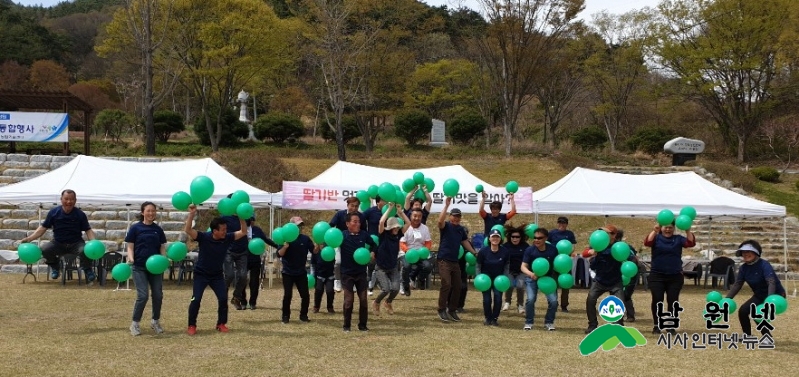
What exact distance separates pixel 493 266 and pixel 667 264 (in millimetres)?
2053

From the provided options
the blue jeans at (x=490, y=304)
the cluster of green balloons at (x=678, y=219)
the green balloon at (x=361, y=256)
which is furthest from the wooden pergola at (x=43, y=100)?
the cluster of green balloons at (x=678, y=219)

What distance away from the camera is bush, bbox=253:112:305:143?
102 ft

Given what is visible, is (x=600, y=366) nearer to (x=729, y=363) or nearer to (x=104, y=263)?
(x=729, y=363)

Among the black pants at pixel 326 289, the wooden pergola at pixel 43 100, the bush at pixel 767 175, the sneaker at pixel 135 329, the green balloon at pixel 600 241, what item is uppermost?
the wooden pergola at pixel 43 100

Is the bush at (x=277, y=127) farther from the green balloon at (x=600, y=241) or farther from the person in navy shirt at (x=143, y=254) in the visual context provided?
the green balloon at (x=600, y=241)

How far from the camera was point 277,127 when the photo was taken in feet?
102

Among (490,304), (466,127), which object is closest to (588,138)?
(466,127)

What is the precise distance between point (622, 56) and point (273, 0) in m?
26.5

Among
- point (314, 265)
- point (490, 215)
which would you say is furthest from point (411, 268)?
point (314, 265)

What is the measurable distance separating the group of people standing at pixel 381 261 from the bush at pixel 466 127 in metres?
22.6

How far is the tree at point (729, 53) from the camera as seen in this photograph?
31188mm

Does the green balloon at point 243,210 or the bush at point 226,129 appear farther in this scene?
the bush at point 226,129

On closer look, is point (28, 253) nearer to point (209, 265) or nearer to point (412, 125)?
point (209, 265)

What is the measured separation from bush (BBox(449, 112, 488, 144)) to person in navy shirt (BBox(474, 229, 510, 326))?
23.9 m
